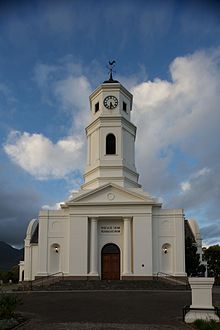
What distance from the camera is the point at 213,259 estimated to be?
2267 inches

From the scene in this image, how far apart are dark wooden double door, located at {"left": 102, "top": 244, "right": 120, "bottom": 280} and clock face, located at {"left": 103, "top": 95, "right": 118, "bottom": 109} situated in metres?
14.0

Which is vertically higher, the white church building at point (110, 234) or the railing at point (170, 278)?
the white church building at point (110, 234)

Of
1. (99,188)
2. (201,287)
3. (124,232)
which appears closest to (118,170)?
(99,188)

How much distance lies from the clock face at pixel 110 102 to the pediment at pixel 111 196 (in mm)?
8975

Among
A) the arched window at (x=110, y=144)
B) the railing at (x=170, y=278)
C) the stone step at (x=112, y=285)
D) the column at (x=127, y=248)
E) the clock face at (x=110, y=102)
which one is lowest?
the stone step at (x=112, y=285)

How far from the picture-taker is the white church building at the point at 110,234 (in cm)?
3916

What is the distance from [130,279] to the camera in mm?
37969

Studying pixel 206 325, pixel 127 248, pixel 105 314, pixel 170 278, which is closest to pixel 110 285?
pixel 127 248

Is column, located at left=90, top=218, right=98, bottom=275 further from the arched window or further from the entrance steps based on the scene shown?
the arched window

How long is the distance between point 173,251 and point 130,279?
490 cm

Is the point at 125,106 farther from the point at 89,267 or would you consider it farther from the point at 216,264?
the point at 216,264

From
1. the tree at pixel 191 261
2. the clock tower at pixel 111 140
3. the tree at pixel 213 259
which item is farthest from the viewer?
the tree at pixel 213 259

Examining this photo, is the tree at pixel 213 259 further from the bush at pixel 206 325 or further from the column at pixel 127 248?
the bush at pixel 206 325

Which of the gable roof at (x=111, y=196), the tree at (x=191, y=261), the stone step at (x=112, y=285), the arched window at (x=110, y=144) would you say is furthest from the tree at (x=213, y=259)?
the arched window at (x=110, y=144)
